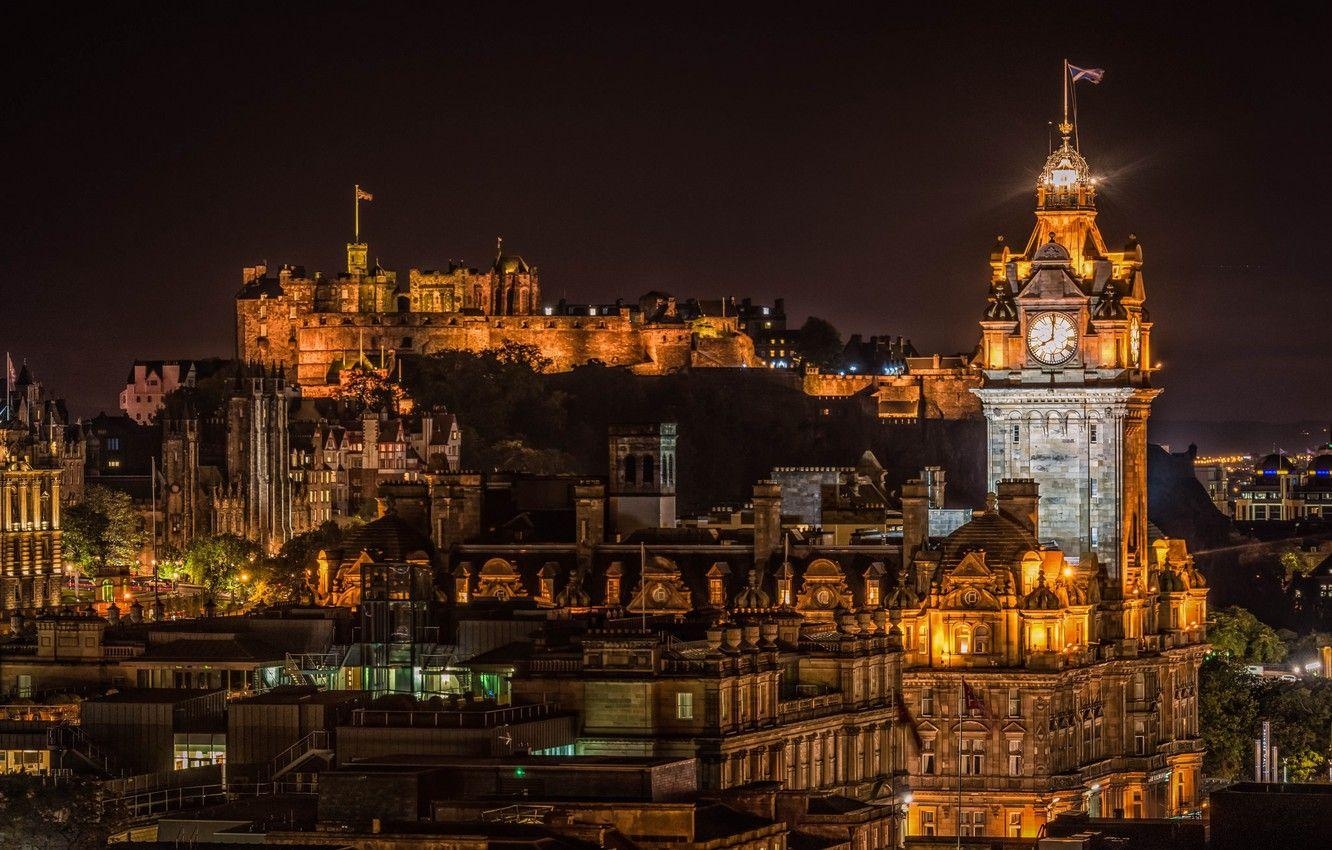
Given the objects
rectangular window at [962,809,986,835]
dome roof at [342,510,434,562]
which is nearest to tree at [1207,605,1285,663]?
dome roof at [342,510,434,562]

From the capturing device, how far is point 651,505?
481ft

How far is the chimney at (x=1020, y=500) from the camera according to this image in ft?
450

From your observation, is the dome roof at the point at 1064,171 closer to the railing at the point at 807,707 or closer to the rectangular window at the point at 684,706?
the railing at the point at 807,707

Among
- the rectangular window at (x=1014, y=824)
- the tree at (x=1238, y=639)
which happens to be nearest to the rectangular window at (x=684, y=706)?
the rectangular window at (x=1014, y=824)

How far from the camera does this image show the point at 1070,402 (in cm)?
14500

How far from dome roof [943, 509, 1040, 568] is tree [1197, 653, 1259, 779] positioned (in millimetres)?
21115

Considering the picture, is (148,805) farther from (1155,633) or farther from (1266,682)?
(1266,682)

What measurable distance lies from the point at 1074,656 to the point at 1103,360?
14.6 m

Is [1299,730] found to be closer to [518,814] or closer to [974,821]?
[974,821]

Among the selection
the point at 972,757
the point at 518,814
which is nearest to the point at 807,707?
the point at 972,757

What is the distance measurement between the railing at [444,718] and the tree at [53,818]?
899 cm

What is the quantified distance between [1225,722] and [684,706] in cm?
5313

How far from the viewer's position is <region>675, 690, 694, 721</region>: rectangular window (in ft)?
349

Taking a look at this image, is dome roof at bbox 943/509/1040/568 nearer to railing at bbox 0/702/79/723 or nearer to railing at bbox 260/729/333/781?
railing at bbox 0/702/79/723
